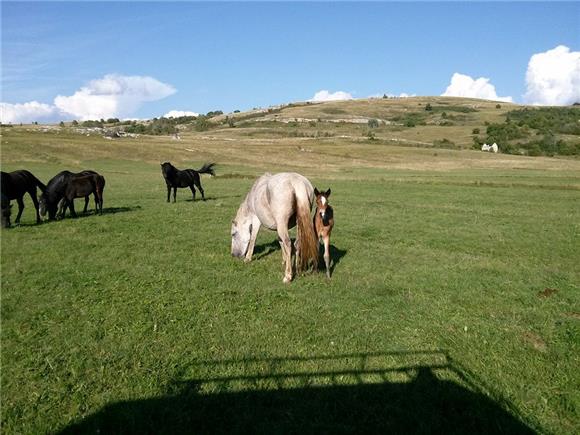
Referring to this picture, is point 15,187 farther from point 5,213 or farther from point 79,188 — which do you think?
point 79,188

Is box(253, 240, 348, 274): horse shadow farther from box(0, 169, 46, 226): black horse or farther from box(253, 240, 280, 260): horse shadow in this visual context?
box(0, 169, 46, 226): black horse

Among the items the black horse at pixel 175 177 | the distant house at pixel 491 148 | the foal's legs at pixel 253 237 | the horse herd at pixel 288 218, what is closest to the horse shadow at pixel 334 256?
the horse herd at pixel 288 218

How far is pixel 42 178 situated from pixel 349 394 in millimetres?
37374

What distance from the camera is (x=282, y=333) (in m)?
8.16

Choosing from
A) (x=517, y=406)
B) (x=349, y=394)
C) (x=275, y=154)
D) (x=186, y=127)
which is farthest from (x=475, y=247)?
(x=186, y=127)

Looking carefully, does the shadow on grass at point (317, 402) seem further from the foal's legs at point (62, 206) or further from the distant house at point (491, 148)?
the distant house at point (491, 148)

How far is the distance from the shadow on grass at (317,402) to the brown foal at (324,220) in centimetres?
442

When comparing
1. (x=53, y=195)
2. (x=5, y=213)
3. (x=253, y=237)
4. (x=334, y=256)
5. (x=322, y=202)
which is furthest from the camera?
(x=53, y=195)

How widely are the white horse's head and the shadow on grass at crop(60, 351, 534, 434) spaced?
21.0 feet

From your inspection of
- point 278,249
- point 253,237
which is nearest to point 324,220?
point 253,237

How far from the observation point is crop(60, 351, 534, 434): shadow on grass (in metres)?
5.59

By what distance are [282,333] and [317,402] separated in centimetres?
220

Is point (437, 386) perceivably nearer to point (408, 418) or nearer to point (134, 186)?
point (408, 418)

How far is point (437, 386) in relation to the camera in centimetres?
662
